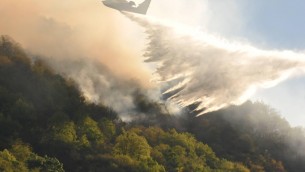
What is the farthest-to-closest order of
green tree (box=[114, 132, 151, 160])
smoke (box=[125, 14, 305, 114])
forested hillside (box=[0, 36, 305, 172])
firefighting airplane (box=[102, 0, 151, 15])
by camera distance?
green tree (box=[114, 132, 151, 160]) < forested hillside (box=[0, 36, 305, 172]) < firefighting airplane (box=[102, 0, 151, 15]) < smoke (box=[125, 14, 305, 114])

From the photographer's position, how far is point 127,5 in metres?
75.5

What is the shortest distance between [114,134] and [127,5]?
2824 inches

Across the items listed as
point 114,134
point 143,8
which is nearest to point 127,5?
point 143,8

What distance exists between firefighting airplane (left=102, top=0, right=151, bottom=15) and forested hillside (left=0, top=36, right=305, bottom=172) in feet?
122

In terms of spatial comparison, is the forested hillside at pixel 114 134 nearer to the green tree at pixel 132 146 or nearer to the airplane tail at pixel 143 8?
the green tree at pixel 132 146

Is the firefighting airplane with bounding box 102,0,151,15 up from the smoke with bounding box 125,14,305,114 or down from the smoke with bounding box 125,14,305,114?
up

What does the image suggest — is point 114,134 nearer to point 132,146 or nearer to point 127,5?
point 132,146

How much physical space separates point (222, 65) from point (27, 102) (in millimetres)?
83499

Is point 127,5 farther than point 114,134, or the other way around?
point 114,134

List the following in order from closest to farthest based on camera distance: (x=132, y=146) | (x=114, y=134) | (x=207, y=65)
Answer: (x=207, y=65) → (x=132, y=146) → (x=114, y=134)

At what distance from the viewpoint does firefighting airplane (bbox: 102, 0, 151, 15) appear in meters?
75.2

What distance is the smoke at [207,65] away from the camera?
5747cm

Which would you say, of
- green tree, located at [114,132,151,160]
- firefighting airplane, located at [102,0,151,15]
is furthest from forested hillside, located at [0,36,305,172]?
firefighting airplane, located at [102,0,151,15]

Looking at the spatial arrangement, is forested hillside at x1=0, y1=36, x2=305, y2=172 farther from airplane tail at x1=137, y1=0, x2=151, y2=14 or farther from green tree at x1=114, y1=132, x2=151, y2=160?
airplane tail at x1=137, y1=0, x2=151, y2=14
